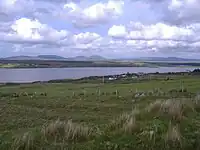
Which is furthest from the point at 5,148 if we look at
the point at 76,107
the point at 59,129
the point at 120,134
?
the point at 76,107

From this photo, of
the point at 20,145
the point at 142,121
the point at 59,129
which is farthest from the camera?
the point at 142,121

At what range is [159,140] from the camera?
30.6 ft

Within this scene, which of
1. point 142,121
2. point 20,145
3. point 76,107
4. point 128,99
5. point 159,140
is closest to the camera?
point 20,145

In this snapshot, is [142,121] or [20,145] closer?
[20,145]

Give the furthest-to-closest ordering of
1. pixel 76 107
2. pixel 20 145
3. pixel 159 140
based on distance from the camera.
→ 1. pixel 76 107
2. pixel 159 140
3. pixel 20 145

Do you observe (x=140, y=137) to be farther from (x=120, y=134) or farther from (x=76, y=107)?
(x=76, y=107)

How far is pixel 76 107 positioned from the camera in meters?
30.3

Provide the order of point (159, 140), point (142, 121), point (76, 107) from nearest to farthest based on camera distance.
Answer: point (159, 140) < point (142, 121) < point (76, 107)

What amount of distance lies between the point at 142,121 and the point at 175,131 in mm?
1799

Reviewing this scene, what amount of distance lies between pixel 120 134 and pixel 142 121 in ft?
5.19

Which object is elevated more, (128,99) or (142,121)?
(142,121)

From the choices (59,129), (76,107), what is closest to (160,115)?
(59,129)

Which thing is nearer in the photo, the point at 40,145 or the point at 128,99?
the point at 40,145

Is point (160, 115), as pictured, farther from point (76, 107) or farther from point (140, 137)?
point (76, 107)
